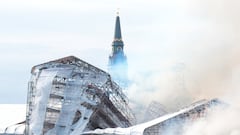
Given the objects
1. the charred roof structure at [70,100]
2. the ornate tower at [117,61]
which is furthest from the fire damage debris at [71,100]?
the ornate tower at [117,61]

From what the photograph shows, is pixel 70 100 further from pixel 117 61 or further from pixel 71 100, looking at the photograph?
pixel 117 61

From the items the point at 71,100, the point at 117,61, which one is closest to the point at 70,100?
the point at 71,100

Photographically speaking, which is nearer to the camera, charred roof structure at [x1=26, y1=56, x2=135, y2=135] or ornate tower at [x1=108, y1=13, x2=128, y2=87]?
charred roof structure at [x1=26, y1=56, x2=135, y2=135]

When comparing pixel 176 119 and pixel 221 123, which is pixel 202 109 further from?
pixel 221 123

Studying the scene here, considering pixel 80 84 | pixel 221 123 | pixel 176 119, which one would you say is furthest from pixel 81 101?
pixel 221 123

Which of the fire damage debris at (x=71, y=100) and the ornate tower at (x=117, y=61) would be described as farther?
the ornate tower at (x=117, y=61)

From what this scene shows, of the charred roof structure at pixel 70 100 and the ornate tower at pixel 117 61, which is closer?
the charred roof structure at pixel 70 100

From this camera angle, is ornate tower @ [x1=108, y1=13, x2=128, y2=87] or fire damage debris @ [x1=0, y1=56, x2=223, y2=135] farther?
ornate tower @ [x1=108, y1=13, x2=128, y2=87]

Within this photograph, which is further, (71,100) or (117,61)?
(117,61)

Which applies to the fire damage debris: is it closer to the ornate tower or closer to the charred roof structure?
the charred roof structure

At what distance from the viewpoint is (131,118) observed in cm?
11738

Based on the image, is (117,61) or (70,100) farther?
(117,61)

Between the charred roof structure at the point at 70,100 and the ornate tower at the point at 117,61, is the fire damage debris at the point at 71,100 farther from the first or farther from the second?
the ornate tower at the point at 117,61

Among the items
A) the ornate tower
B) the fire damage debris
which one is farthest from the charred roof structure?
the ornate tower
